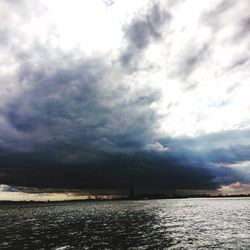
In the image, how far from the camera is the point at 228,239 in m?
44.5

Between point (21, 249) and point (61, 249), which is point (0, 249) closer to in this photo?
point (21, 249)

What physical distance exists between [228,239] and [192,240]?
622 centimetres

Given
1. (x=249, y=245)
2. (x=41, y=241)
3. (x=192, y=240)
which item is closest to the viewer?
(x=249, y=245)

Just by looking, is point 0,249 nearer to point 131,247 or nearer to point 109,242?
point 109,242

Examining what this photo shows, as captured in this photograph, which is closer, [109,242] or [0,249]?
[0,249]

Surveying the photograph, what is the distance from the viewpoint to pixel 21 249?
1613 inches

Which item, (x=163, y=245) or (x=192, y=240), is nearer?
(x=163, y=245)

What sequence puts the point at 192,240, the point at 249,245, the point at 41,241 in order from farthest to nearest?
1. the point at 41,241
2. the point at 192,240
3. the point at 249,245

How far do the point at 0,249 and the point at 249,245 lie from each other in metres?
38.4

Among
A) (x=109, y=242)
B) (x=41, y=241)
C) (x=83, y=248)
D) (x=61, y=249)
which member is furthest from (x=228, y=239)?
(x=41, y=241)

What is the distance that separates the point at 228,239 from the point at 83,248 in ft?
80.6

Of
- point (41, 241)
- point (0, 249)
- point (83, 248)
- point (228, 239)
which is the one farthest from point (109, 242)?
point (228, 239)

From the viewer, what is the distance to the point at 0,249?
41.1 meters

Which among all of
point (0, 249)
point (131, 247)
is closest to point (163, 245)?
point (131, 247)
